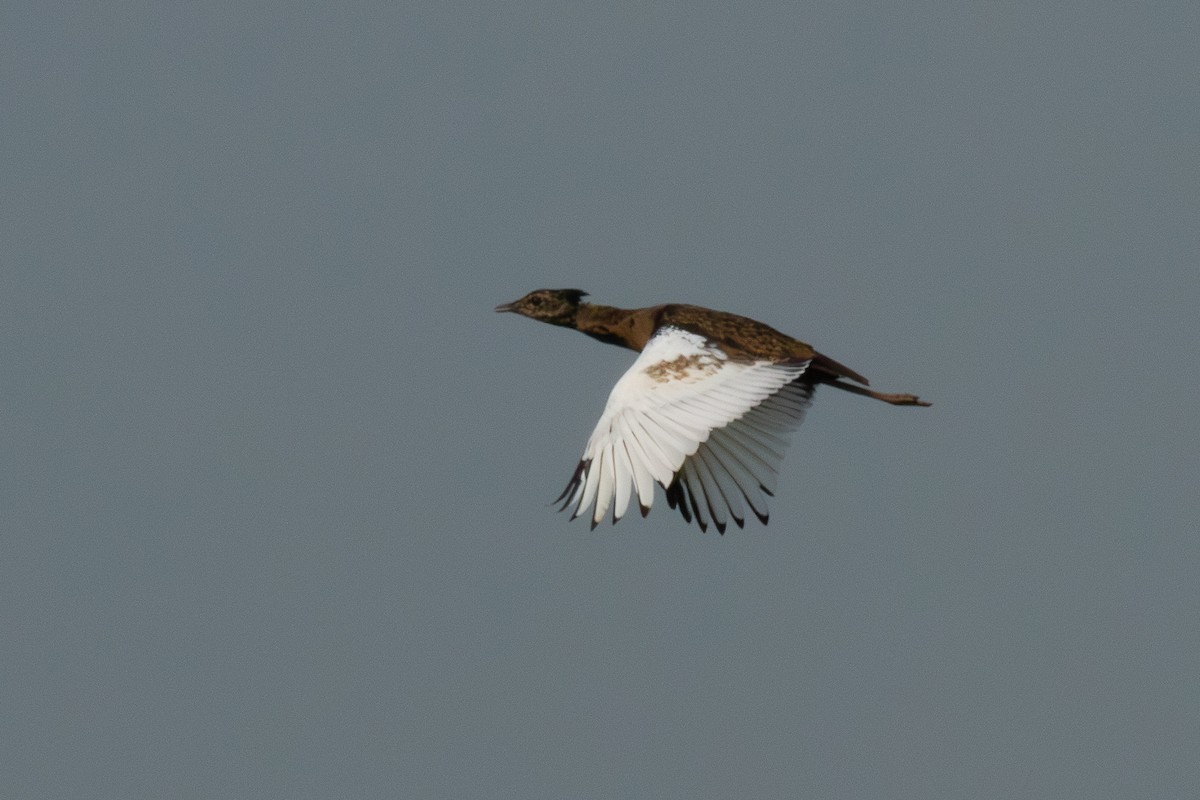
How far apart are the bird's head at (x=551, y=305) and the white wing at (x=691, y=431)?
310 centimetres

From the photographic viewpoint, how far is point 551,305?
29.2 m

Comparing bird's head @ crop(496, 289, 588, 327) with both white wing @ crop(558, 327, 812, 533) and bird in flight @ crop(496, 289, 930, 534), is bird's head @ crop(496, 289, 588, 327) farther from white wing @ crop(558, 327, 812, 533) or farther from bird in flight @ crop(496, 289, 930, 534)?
white wing @ crop(558, 327, 812, 533)

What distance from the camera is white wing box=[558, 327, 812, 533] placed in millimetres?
23547

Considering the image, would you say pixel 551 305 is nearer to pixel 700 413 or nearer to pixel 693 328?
pixel 693 328

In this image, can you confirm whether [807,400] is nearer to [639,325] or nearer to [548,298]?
[639,325]

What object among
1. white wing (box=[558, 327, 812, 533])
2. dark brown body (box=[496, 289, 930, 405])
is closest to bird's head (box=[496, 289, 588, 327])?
dark brown body (box=[496, 289, 930, 405])

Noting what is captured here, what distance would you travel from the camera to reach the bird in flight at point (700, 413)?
23.6 meters

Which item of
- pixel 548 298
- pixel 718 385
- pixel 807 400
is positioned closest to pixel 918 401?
pixel 807 400

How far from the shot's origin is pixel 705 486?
26000 millimetres

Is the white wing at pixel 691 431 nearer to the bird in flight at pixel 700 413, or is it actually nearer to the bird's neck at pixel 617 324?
the bird in flight at pixel 700 413

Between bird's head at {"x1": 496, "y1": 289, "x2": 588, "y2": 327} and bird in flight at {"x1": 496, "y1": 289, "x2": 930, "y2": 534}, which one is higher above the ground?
bird's head at {"x1": 496, "y1": 289, "x2": 588, "y2": 327}

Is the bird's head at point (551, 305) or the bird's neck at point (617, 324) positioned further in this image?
the bird's head at point (551, 305)

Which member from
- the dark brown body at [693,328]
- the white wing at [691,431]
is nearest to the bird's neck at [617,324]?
the dark brown body at [693,328]

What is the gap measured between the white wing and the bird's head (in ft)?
10.2
